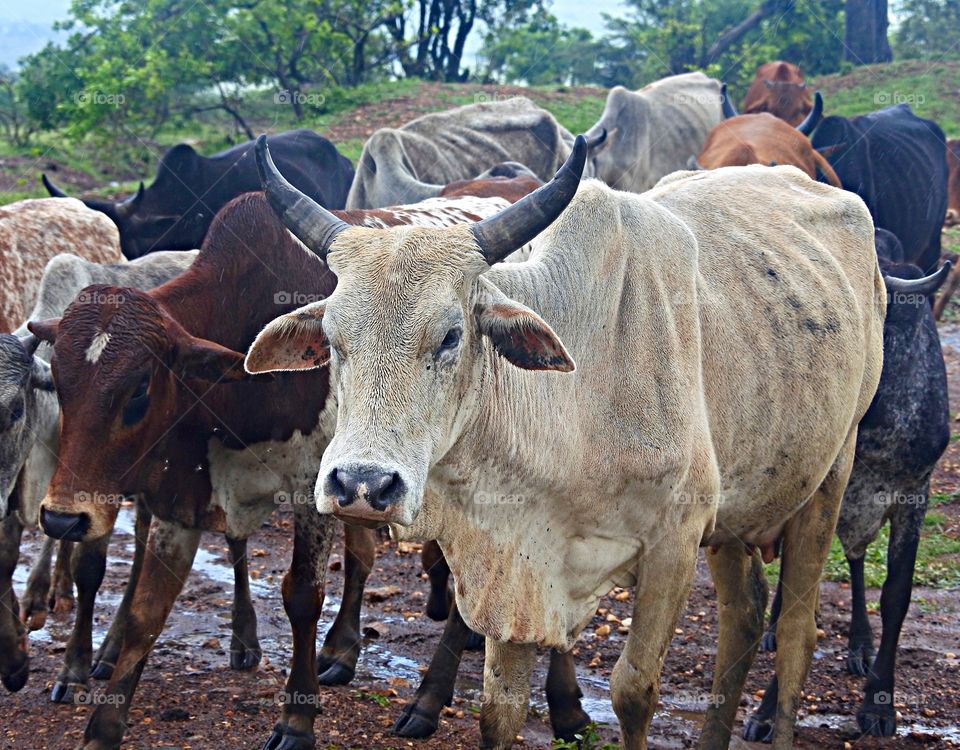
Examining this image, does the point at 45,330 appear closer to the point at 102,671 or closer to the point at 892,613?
the point at 102,671

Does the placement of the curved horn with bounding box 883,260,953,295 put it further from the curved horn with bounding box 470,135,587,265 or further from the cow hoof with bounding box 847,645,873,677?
the curved horn with bounding box 470,135,587,265

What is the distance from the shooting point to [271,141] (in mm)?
10250

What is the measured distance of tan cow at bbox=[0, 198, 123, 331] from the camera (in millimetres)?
6555

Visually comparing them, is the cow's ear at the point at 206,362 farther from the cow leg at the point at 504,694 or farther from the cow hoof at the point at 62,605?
the cow hoof at the point at 62,605

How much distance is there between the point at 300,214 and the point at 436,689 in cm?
202

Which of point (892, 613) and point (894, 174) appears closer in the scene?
point (892, 613)

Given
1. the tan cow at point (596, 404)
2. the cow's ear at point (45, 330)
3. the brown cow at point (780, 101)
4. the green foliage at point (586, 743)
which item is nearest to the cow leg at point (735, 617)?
the tan cow at point (596, 404)

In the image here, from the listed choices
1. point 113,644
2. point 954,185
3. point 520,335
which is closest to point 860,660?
point 520,335

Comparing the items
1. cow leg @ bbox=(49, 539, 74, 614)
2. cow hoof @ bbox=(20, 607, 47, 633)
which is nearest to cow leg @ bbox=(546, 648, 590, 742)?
cow hoof @ bbox=(20, 607, 47, 633)

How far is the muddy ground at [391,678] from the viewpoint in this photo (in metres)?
4.69

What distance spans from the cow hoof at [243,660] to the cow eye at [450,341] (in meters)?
2.53

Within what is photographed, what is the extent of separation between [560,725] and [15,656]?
206 cm

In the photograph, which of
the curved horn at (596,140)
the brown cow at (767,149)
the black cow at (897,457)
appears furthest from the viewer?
the curved horn at (596,140)

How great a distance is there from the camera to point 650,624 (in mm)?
3834
